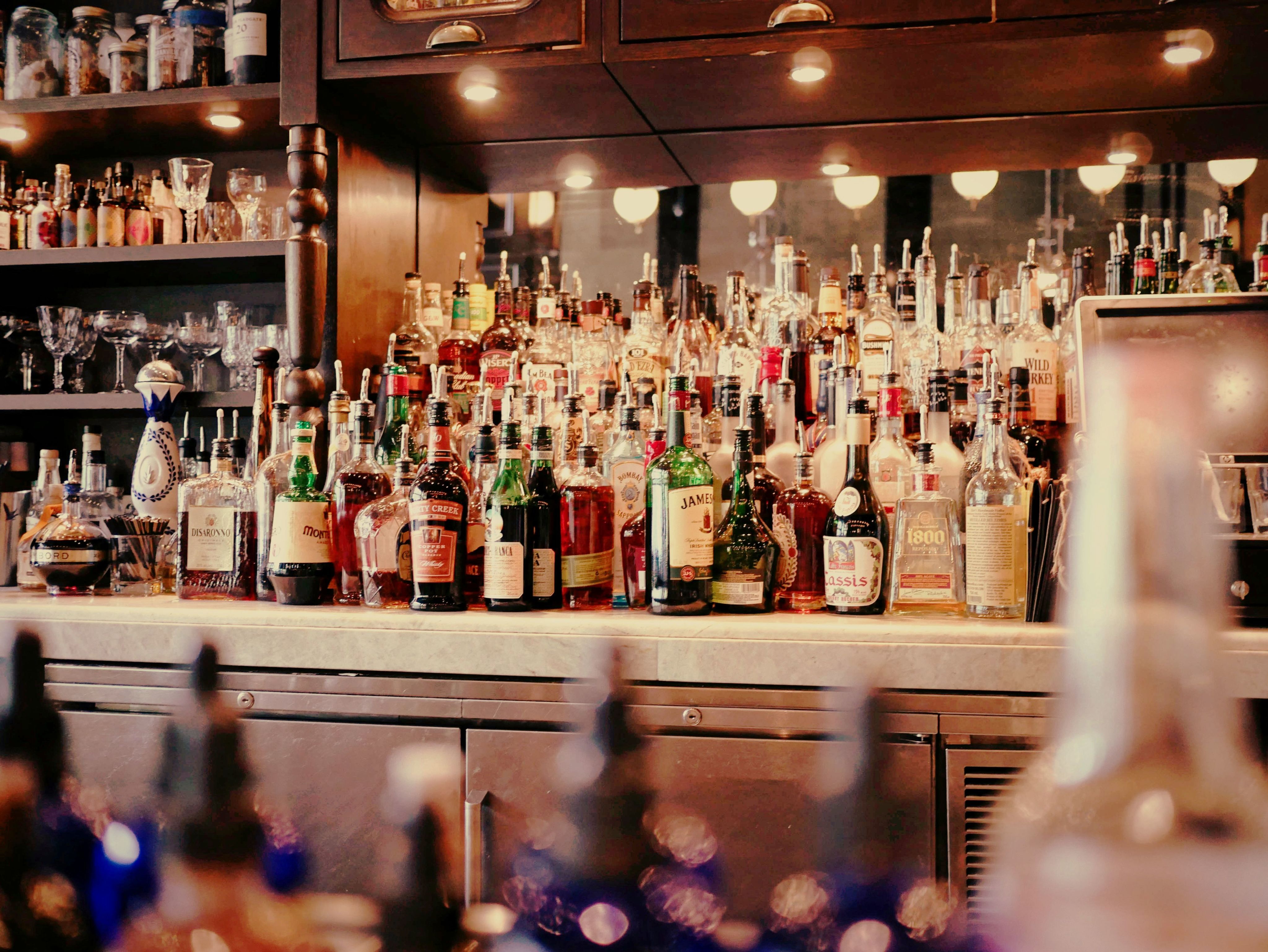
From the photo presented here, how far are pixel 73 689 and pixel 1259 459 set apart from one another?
1.75m

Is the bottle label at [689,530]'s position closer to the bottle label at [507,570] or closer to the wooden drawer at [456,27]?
the bottle label at [507,570]

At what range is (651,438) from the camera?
1.62 metres

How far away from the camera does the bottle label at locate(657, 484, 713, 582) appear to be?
152cm

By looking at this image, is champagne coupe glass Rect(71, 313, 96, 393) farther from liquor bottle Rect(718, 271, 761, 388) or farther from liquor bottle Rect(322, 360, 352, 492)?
liquor bottle Rect(718, 271, 761, 388)

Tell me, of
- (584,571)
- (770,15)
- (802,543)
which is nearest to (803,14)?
(770,15)

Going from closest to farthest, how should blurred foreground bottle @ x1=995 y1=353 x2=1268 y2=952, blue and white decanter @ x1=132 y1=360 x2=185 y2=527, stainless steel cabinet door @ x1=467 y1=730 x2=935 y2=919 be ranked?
blurred foreground bottle @ x1=995 y1=353 x2=1268 y2=952 → stainless steel cabinet door @ x1=467 y1=730 x2=935 y2=919 → blue and white decanter @ x1=132 y1=360 x2=185 y2=527

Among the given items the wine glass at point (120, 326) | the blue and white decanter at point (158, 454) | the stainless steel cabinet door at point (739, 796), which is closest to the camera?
the stainless steel cabinet door at point (739, 796)

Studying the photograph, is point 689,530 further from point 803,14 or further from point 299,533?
point 803,14

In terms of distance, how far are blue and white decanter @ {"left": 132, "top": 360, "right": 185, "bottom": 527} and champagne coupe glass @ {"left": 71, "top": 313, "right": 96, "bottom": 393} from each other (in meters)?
0.35

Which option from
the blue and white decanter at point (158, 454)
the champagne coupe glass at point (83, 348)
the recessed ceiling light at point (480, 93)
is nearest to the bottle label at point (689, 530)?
the recessed ceiling light at point (480, 93)

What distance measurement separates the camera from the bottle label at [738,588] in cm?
157

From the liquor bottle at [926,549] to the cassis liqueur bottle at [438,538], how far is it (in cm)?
67

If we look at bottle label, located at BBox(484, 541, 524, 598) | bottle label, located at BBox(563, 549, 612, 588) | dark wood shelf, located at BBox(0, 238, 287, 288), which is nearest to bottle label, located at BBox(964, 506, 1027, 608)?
bottle label, located at BBox(563, 549, 612, 588)

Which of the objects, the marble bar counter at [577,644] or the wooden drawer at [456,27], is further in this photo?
the wooden drawer at [456,27]
